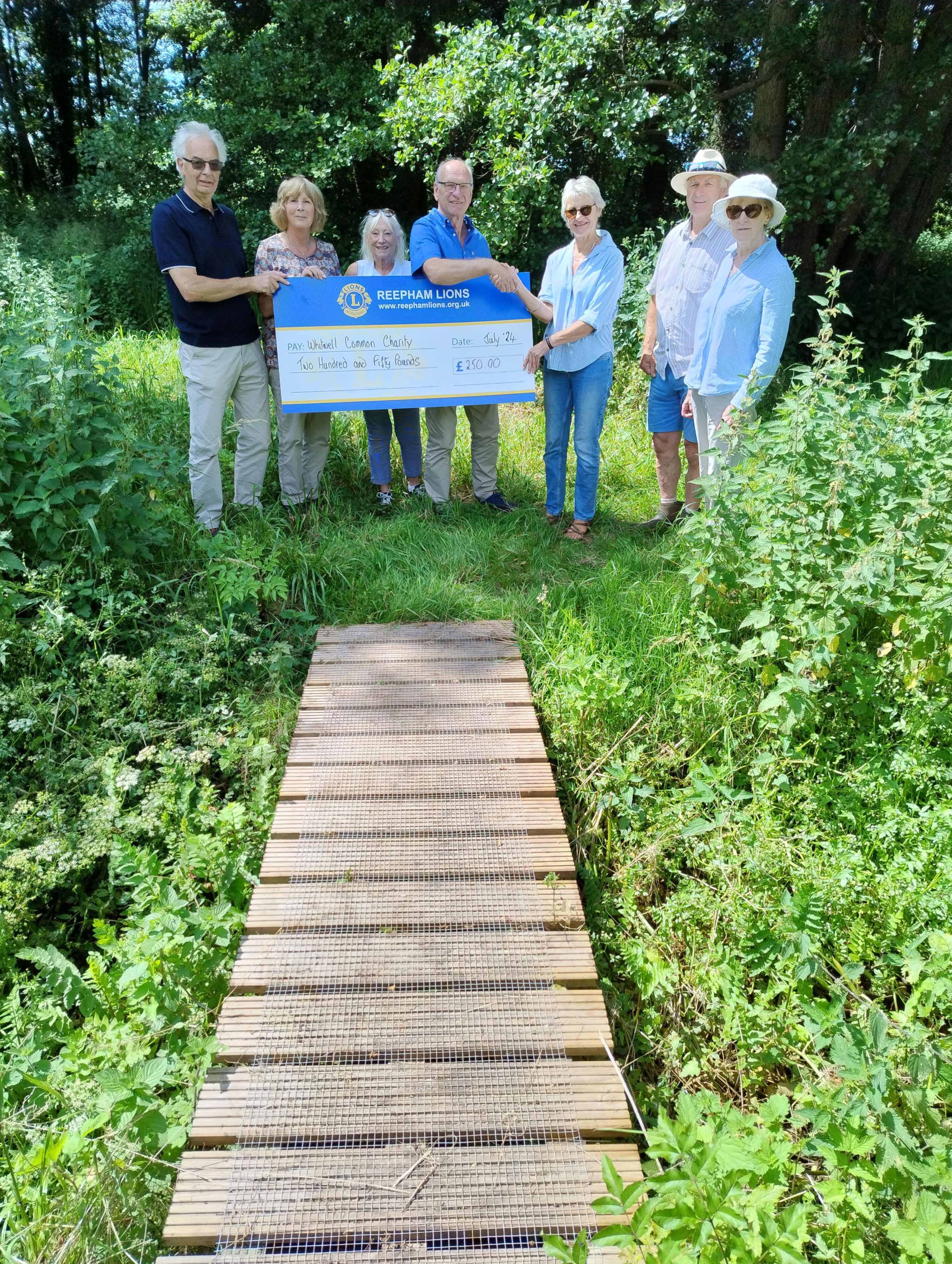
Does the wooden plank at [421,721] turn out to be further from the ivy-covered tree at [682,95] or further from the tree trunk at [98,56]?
the tree trunk at [98,56]

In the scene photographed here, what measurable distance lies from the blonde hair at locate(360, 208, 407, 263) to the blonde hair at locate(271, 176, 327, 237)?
28 centimetres

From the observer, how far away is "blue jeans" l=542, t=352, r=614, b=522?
5.05 meters

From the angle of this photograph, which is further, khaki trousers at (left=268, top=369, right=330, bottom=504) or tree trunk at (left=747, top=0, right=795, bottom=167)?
tree trunk at (left=747, top=0, right=795, bottom=167)

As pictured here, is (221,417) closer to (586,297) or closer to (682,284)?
(586,297)

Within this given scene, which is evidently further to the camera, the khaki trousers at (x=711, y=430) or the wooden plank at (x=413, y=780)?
the khaki trousers at (x=711, y=430)

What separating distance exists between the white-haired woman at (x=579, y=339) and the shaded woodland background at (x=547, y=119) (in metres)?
3.77

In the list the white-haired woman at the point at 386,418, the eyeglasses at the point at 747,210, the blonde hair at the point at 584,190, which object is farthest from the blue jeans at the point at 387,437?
the eyeglasses at the point at 747,210

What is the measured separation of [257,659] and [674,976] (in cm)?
241

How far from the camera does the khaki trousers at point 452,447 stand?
557 centimetres

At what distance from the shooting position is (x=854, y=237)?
404 inches

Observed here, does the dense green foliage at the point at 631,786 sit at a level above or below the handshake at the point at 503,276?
below

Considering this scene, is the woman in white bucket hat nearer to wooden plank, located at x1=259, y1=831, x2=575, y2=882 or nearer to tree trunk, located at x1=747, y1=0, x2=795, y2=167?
wooden plank, located at x1=259, y1=831, x2=575, y2=882

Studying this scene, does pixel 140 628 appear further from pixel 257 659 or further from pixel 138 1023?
pixel 138 1023

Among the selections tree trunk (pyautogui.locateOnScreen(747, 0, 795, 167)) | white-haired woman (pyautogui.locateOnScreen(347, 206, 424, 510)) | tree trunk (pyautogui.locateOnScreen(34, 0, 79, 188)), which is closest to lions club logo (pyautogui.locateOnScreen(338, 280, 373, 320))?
white-haired woman (pyautogui.locateOnScreen(347, 206, 424, 510))
